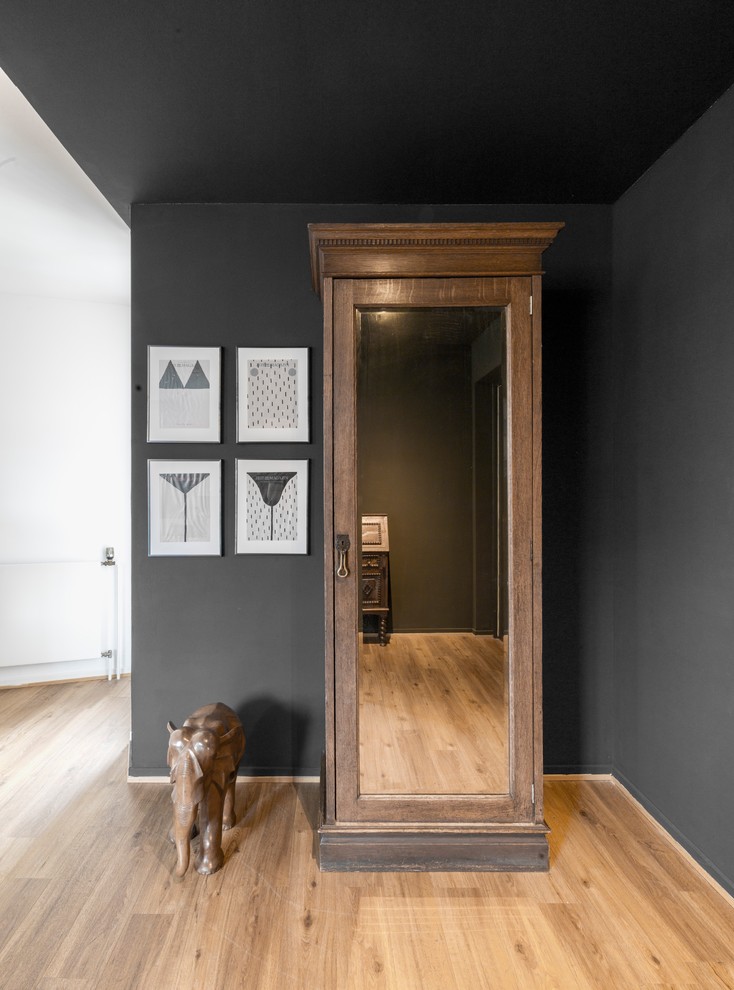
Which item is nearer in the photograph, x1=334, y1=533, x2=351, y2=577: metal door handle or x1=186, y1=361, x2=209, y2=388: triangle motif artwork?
x1=334, y1=533, x2=351, y2=577: metal door handle

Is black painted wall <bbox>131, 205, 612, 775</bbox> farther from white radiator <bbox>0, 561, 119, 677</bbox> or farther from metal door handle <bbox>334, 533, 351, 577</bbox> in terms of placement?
white radiator <bbox>0, 561, 119, 677</bbox>

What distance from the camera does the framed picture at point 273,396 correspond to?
2855 millimetres

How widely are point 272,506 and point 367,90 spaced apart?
1.67 metres

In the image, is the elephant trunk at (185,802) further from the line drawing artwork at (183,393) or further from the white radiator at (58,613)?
the white radiator at (58,613)

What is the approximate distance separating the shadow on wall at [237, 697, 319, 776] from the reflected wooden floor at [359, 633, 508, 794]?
0.71 meters

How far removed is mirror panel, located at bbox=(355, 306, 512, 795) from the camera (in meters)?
2.20

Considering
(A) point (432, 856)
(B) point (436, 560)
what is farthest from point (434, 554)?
(A) point (432, 856)

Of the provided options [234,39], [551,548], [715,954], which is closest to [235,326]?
[234,39]

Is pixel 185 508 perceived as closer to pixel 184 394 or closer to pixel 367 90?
pixel 184 394

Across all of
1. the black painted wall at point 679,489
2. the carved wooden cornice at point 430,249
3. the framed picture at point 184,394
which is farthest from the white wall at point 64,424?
the black painted wall at point 679,489

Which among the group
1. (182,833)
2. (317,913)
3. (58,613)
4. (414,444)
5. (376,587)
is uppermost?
(414,444)

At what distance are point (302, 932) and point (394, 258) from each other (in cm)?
219

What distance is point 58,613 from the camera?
4.43m

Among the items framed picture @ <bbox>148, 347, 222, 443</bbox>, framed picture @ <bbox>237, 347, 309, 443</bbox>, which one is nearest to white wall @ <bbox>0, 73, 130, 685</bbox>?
framed picture @ <bbox>148, 347, 222, 443</bbox>
